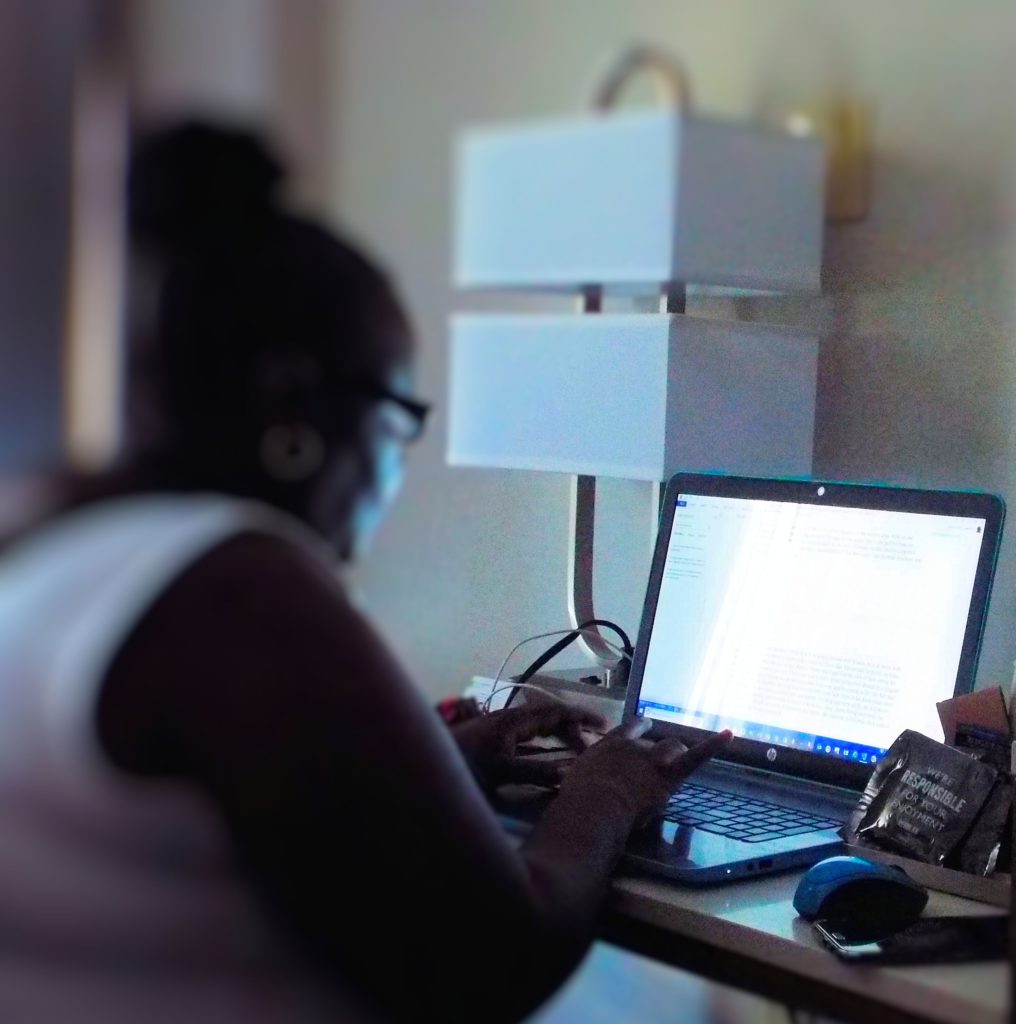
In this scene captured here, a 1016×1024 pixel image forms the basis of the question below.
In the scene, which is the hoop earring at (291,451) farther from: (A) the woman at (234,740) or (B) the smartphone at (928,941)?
(B) the smartphone at (928,941)

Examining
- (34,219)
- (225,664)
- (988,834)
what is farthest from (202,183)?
(34,219)

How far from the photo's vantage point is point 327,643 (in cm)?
88

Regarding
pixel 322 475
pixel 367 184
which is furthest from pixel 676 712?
pixel 367 184

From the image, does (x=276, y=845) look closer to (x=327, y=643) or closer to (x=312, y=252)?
(x=327, y=643)

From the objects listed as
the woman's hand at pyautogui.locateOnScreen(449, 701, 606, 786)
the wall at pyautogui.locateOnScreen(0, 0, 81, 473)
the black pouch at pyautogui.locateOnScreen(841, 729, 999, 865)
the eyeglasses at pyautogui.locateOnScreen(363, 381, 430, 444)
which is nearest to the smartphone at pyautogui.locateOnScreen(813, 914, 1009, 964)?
the black pouch at pyautogui.locateOnScreen(841, 729, 999, 865)

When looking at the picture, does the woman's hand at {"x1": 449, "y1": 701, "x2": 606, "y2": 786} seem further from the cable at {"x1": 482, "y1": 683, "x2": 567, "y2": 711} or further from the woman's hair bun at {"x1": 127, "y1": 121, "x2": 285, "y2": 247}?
the woman's hair bun at {"x1": 127, "y1": 121, "x2": 285, "y2": 247}

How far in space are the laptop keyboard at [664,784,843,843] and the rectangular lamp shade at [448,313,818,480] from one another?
0.36 m

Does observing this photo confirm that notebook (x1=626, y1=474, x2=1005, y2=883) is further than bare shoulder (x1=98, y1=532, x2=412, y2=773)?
Yes

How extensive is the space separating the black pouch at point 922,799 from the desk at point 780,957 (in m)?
0.04

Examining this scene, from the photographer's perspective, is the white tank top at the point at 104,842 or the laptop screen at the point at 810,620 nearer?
the white tank top at the point at 104,842

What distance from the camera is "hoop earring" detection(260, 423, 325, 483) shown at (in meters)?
0.97

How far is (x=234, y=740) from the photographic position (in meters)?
0.85

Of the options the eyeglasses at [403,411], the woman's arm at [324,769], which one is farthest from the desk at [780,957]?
the eyeglasses at [403,411]

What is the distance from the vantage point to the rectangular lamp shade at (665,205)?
1.39 metres
